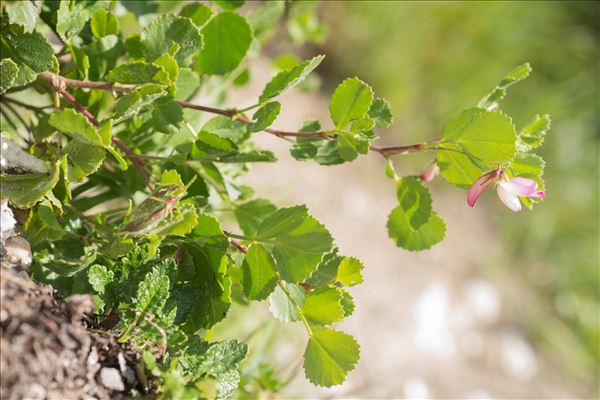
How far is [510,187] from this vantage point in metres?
0.65

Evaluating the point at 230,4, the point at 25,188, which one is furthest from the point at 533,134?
the point at 25,188

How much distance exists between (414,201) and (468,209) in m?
2.47

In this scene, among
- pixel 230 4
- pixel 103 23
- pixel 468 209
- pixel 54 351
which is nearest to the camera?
pixel 54 351

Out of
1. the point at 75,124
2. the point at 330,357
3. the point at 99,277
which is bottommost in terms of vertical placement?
the point at 330,357

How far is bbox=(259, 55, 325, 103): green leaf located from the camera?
2.06 feet

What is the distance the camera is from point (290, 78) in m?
Result: 0.65

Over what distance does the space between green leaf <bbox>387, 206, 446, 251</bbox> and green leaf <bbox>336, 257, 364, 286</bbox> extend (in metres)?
0.10

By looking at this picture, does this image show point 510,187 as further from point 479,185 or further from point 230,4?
point 230,4

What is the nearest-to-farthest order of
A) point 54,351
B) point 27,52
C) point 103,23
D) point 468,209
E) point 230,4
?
point 54,351, point 27,52, point 103,23, point 230,4, point 468,209

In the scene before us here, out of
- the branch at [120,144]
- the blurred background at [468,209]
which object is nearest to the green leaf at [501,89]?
the branch at [120,144]

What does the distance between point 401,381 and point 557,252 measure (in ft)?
4.06

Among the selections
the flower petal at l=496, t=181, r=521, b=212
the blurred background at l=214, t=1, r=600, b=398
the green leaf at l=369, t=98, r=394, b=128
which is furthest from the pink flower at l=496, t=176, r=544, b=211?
the blurred background at l=214, t=1, r=600, b=398

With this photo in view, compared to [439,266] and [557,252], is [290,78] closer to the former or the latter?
[439,266]

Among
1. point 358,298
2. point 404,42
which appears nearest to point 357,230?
point 358,298
